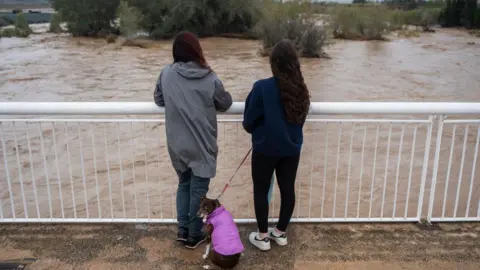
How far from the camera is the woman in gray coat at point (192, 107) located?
3.10 meters

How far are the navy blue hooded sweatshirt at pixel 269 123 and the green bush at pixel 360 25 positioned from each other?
30.4 meters

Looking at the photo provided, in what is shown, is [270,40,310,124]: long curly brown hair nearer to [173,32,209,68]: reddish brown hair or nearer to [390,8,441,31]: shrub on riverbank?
[173,32,209,68]: reddish brown hair

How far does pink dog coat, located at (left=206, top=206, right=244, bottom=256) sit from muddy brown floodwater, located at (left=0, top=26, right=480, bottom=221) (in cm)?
106

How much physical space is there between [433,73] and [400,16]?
27.0 m

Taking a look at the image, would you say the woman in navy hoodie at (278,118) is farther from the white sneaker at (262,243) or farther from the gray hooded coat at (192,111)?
the white sneaker at (262,243)

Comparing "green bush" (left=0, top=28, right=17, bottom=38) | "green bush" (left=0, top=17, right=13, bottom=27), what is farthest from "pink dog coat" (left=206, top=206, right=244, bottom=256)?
"green bush" (left=0, top=17, right=13, bottom=27)

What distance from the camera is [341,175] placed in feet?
26.7

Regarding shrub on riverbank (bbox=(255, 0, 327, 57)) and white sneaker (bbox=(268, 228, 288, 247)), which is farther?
shrub on riverbank (bbox=(255, 0, 327, 57))

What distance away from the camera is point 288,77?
3000 mm

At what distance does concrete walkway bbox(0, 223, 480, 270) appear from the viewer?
3.35 meters

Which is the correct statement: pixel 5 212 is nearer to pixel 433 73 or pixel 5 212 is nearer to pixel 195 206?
pixel 195 206

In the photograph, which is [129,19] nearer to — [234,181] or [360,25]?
[360,25]

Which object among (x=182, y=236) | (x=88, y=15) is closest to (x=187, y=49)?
(x=182, y=236)

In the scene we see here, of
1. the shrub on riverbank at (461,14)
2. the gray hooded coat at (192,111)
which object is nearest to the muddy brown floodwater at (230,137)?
the gray hooded coat at (192,111)
